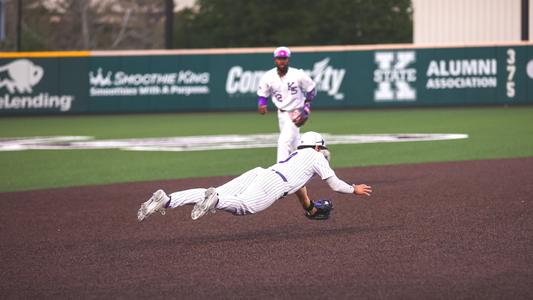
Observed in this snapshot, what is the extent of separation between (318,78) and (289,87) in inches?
775

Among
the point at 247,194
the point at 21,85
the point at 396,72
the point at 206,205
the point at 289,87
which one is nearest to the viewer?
the point at 206,205

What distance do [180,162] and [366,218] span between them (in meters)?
8.15

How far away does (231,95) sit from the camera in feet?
109

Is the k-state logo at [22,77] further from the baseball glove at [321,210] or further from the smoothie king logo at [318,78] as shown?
the baseball glove at [321,210]

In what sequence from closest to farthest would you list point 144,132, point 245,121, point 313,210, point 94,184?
point 313,210 < point 94,184 < point 144,132 < point 245,121

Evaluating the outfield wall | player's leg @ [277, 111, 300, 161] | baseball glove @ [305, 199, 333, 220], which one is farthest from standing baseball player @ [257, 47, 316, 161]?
the outfield wall

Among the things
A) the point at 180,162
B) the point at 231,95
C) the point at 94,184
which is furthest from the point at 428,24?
the point at 94,184

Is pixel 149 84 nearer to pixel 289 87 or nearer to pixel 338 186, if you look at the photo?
pixel 289 87

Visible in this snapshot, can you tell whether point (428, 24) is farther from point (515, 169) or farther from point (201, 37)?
point (201, 37)

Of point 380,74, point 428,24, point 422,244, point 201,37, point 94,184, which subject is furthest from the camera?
point 201,37

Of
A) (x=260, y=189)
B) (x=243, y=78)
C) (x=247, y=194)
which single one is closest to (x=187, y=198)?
(x=247, y=194)

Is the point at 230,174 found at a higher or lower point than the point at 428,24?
lower

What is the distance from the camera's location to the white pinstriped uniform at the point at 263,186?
9039 mm

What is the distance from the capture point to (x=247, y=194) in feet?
30.2
